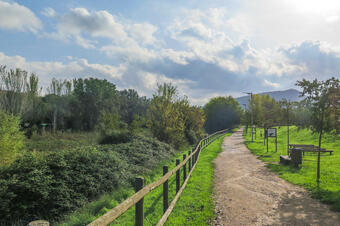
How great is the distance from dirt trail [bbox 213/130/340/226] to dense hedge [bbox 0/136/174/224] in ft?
12.3

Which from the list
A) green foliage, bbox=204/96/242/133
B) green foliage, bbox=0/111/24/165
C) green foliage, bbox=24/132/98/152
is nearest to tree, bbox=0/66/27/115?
green foliage, bbox=24/132/98/152

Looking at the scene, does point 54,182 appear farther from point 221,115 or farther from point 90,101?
point 221,115

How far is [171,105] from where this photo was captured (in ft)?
64.6

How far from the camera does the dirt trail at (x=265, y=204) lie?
5.06 meters

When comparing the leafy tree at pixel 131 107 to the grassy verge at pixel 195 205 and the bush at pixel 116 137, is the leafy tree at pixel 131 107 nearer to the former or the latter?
the bush at pixel 116 137

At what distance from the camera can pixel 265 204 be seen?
6.07 m

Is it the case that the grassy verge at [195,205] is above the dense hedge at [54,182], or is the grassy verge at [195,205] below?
below

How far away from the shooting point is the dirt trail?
16.6ft

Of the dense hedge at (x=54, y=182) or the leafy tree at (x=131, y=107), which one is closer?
the dense hedge at (x=54, y=182)

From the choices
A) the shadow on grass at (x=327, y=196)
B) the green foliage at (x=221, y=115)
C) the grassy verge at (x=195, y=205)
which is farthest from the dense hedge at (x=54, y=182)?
the green foliage at (x=221, y=115)

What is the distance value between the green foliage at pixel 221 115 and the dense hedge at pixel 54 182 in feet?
182

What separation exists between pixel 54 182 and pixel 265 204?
5932mm

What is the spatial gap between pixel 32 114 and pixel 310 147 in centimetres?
3858

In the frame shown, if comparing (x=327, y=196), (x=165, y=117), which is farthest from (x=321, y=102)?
(x=165, y=117)
